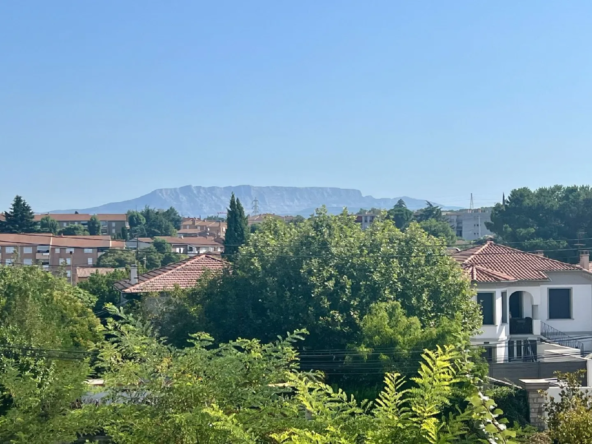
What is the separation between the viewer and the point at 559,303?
114ft

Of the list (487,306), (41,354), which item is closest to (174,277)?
(41,354)

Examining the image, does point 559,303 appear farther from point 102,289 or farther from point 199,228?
point 199,228

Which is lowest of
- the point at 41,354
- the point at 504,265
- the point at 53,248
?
the point at 41,354

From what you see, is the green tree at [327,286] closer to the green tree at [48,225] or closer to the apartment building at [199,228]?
the green tree at [48,225]

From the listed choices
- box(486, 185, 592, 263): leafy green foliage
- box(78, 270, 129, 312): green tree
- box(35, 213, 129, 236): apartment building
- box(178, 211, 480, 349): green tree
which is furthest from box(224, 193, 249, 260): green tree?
box(35, 213, 129, 236): apartment building

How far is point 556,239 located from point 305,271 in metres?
50.0

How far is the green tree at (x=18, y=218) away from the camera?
92750 mm

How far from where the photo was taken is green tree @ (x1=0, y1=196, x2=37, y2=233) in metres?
92.8

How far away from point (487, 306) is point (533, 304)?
10.0 feet

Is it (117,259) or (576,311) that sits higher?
(117,259)

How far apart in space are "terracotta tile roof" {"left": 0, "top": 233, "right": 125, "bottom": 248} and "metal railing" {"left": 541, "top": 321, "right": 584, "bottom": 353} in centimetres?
6538

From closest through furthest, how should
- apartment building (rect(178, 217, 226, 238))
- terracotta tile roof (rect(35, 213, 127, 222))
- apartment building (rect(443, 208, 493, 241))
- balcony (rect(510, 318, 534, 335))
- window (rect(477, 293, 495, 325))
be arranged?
window (rect(477, 293, 495, 325)), balcony (rect(510, 318, 534, 335)), apartment building (rect(178, 217, 226, 238)), terracotta tile roof (rect(35, 213, 127, 222)), apartment building (rect(443, 208, 493, 241))

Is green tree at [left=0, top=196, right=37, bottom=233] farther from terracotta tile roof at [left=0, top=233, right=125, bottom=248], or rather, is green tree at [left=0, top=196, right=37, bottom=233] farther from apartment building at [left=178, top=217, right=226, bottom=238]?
apartment building at [left=178, top=217, right=226, bottom=238]

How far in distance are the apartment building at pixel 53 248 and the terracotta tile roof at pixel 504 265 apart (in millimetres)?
56950
